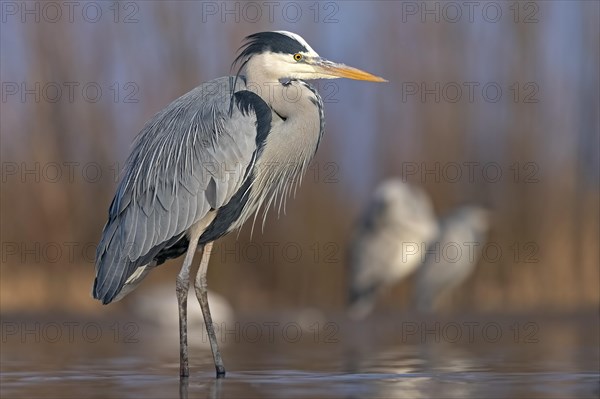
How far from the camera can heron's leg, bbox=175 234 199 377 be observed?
251 inches

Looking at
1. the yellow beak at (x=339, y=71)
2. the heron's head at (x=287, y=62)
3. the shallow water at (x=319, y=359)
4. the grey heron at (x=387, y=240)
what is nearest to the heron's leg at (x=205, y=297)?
the shallow water at (x=319, y=359)

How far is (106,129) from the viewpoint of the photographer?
11.7 meters

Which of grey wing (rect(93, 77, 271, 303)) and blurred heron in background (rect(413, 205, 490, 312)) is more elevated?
grey wing (rect(93, 77, 271, 303))

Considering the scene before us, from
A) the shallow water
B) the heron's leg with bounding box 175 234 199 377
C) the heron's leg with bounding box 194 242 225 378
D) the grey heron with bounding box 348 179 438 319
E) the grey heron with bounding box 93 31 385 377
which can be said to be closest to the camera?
the shallow water

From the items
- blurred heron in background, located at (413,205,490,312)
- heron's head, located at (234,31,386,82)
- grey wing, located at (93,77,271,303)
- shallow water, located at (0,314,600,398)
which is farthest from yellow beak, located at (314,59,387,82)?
blurred heron in background, located at (413,205,490,312)

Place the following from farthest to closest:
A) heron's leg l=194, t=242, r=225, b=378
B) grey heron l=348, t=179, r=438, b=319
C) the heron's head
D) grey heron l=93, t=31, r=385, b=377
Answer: grey heron l=348, t=179, r=438, b=319 < the heron's head < grey heron l=93, t=31, r=385, b=377 < heron's leg l=194, t=242, r=225, b=378

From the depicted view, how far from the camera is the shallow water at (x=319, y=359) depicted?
5.57 metres

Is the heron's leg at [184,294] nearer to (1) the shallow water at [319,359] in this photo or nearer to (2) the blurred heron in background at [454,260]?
(1) the shallow water at [319,359]

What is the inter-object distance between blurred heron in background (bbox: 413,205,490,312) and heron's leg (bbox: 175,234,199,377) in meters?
5.74

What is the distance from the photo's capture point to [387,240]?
13.8m

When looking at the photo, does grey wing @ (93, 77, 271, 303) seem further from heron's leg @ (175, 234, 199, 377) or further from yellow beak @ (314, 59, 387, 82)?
yellow beak @ (314, 59, 387, 82)

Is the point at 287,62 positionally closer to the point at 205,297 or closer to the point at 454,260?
the point at 205,297

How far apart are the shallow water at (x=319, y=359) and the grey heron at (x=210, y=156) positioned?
66 cm

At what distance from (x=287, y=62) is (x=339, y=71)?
29 cm
